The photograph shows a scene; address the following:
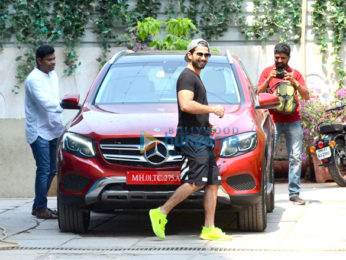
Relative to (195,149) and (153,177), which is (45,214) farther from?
(195,149)

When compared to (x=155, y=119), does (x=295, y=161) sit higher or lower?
lower

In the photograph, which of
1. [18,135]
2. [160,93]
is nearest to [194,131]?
[160,93]

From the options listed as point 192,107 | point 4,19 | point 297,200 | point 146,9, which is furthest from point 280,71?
point 4,19

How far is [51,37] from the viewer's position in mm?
16406

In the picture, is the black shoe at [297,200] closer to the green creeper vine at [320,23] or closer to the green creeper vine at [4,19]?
the green creeper vine at [320,23]

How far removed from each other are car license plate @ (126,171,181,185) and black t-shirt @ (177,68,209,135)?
0.38m

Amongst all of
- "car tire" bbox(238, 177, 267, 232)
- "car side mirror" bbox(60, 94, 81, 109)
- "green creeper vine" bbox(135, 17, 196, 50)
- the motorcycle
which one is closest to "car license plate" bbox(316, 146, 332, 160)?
the motorcycle

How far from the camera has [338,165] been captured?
41.9 feet

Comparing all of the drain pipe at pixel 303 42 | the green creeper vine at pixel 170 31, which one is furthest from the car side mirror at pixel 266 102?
the drain pipe at pixel 303 42

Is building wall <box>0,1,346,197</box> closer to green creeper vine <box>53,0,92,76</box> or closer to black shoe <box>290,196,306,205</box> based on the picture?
green creeper vine <box>53,0,92,76</box>

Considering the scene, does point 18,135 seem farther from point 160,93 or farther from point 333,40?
point 333,40

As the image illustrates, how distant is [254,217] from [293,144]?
256 cm

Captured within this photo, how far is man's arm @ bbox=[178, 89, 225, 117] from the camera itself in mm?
7789

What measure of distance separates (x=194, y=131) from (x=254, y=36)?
8440 millimetres
